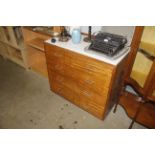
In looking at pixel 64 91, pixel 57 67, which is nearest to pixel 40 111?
pixel 64 91

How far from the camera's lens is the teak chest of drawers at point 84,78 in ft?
4.34

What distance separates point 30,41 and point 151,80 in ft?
6.22

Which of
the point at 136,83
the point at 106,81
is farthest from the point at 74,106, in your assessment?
the point at 136,83

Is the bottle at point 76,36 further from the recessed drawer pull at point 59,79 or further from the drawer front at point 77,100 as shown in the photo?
the drawer front at point 77,100

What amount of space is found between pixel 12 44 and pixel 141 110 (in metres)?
2.29

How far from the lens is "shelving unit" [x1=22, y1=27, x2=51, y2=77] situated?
7.20 ft

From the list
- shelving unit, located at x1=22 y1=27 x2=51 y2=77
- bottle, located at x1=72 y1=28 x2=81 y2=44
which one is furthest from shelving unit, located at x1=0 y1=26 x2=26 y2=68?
bottle, located at x1=72 y1=28 x2=81 y2=44

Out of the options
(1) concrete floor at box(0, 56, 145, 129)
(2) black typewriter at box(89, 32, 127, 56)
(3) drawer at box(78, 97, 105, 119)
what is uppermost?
(2) black typewriter at box(89, 32, 127, 56)

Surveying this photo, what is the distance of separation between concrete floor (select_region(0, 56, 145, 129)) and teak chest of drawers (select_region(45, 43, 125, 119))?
0.13 m

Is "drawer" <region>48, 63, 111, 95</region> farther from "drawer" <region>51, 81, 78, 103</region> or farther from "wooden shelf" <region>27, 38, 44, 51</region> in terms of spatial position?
"wooden shelf" <region>27, 38, 44, 51</region>

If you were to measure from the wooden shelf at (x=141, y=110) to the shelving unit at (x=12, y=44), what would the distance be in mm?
1807

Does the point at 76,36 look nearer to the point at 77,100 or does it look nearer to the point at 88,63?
the point at 88,63

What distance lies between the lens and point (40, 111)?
186cm

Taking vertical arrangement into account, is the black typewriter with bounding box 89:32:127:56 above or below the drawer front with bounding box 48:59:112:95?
above
